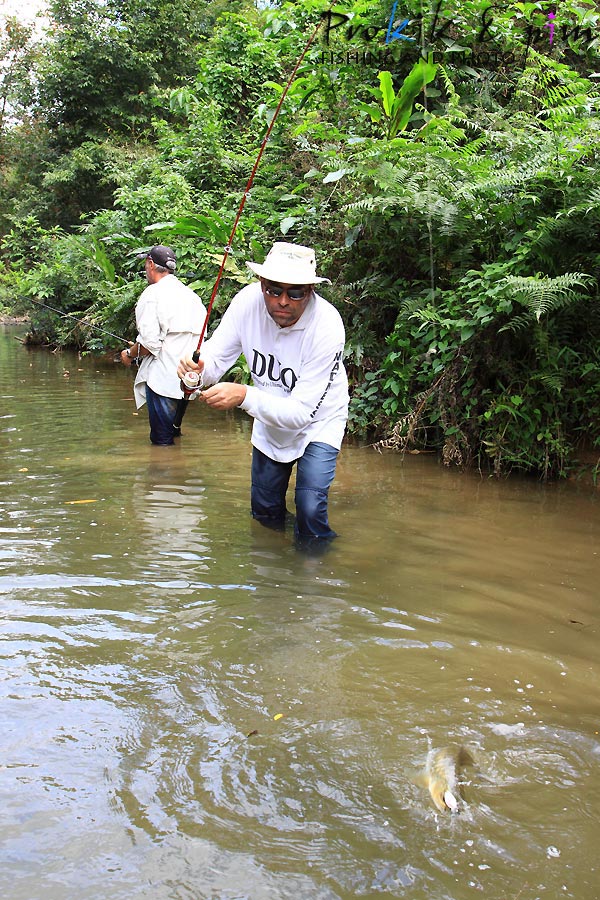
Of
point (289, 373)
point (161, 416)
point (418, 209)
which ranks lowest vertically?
point (161, 416)

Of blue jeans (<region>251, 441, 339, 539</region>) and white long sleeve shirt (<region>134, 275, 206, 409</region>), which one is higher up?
white long sleeve shirt (<region>134, 275, 206, 409</region>)

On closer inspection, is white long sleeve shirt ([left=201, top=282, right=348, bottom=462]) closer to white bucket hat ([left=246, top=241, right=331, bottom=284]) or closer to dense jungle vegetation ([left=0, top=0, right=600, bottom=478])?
white bucket hat ([left=246, top=241, right=331, bottom=284])

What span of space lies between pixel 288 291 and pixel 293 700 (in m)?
2.15

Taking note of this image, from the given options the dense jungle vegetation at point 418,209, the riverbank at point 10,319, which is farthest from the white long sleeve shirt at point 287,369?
the riverbank at point 10,319

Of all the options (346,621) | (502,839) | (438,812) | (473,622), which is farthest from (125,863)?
(473,622)

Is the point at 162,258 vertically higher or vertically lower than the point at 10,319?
higher

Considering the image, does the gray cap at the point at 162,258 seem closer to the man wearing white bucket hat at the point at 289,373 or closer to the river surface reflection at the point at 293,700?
the river surface reflection at the point at 293,700

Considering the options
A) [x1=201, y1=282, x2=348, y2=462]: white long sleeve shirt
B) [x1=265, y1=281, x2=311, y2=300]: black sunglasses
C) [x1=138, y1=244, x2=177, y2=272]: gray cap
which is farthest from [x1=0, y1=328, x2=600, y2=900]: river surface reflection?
[x1=138, y1=244, x2=177, y2=272]: gray cap

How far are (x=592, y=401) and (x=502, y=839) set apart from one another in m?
4.58

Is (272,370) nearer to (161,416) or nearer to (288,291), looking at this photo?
(288,291)

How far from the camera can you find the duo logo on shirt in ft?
14.8

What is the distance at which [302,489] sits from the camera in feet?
15.3

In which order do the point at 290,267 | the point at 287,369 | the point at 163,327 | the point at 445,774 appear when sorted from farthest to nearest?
1. the point at 163,327
2. the point at 287,369
3. the point at 290,267
4. the point at 445,774

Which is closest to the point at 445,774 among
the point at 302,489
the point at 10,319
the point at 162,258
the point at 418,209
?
the point at 302,489
